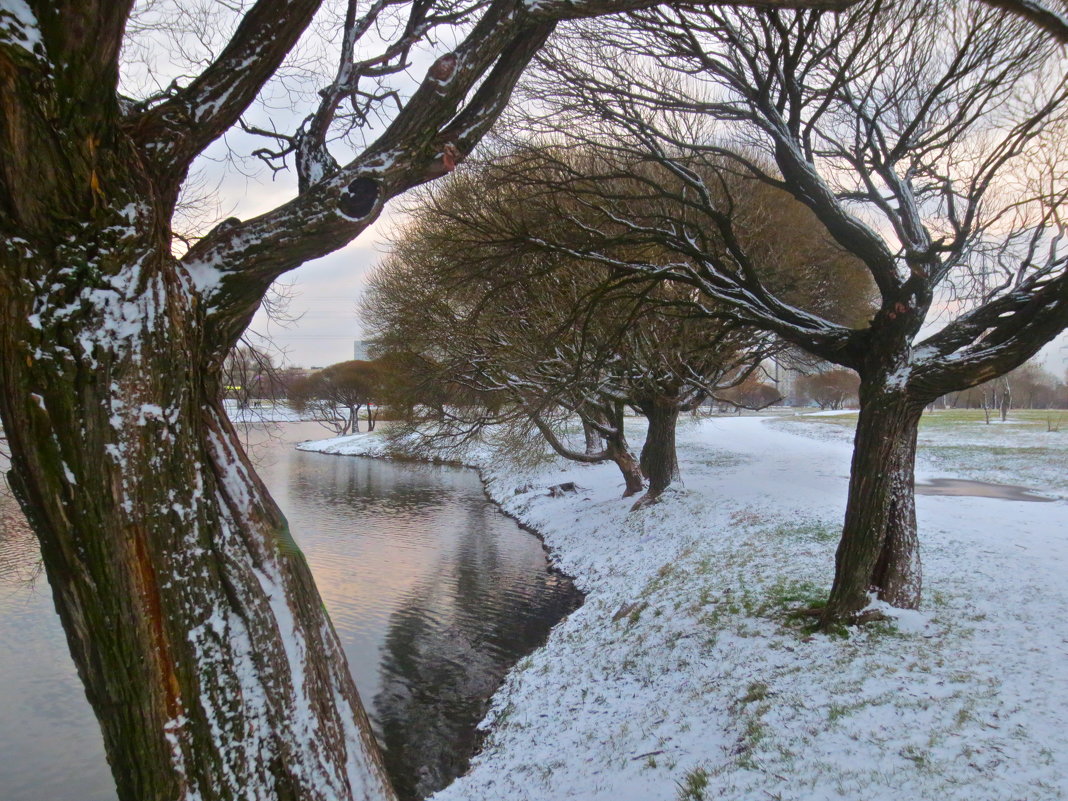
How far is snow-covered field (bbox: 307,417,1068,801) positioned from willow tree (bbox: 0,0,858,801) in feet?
10.8

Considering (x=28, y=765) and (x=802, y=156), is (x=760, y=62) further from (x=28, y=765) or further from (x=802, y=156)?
(x=28, y=765)

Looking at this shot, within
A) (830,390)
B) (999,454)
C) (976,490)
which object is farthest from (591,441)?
(830,390)

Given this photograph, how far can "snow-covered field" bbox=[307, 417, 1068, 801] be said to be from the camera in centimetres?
442

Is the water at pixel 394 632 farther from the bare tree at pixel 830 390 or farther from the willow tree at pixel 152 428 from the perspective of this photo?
the bare tree at pixel 830 390

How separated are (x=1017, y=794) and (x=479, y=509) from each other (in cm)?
1862

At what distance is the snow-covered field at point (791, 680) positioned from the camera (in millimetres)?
4422

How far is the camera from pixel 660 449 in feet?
53.8

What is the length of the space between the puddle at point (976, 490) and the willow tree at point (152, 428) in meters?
14.4

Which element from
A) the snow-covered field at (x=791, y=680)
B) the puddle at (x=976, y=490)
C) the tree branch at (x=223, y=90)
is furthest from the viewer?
the puddle at (x=976, y=490)

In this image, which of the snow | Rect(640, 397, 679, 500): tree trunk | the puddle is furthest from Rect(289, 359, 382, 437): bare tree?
the snow

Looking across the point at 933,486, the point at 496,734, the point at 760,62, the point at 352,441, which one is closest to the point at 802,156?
the point at 760,62

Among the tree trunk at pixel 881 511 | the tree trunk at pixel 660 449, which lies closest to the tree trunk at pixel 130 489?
the tree trunk at pixel 881 511

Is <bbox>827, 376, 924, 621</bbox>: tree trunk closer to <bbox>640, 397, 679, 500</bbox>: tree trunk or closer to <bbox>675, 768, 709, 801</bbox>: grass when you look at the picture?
<bbox>675, 768, 709, 801</bbox>: grass

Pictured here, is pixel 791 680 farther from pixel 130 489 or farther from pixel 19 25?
pixel 19 25
